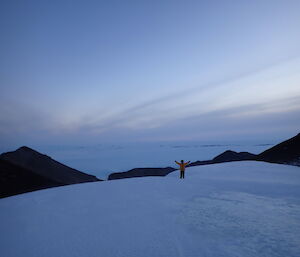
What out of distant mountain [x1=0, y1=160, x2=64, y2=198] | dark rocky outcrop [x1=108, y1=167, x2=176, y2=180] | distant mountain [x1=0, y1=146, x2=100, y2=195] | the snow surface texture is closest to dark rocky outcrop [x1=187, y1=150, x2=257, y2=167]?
dark rocky outcrop [x1=108, y1=167, x2=176, y2=180]

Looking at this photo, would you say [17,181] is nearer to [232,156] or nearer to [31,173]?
[31,173]

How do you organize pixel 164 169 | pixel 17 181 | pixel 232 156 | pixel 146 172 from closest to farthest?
1. pixel 17 181
2. pixel 232 156
3. pixel 146 172
4. pixel 164 169

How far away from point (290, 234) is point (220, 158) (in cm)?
5141

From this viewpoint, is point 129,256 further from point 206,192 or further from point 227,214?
point 206,192

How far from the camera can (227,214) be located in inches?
175

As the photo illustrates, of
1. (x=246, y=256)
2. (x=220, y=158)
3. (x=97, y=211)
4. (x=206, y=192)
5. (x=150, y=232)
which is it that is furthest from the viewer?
(x=220, y=158)

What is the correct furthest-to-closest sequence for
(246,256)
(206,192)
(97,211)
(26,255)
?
1. (206,192)
2. (97,211)
3. (26,255)
4. (246,256)

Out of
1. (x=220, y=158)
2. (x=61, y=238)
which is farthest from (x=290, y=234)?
(x=220, y=158)

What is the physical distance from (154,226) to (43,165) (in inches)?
1875

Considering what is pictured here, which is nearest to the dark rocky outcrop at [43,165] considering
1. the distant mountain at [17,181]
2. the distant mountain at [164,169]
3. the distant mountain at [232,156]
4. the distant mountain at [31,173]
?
the distant mountain at [31,173]

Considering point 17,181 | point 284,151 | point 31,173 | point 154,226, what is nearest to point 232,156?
point 284,151

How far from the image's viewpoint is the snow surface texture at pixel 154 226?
9.94ft

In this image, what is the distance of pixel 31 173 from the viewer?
2691 centimetres

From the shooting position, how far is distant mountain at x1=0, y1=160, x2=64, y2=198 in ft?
74.0
